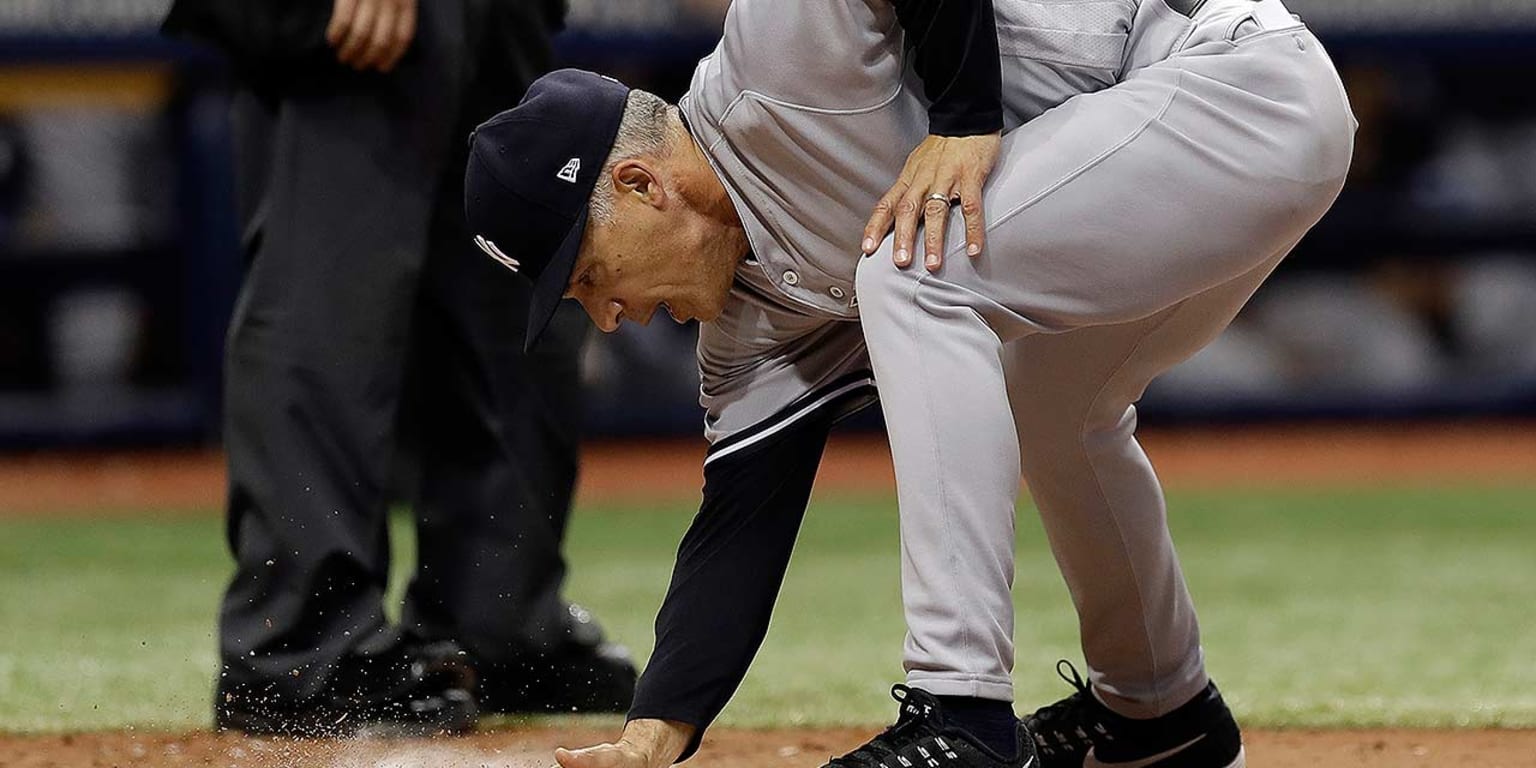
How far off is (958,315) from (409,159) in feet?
4.52

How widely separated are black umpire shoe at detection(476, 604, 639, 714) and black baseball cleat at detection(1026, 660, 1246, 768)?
83 centimetres

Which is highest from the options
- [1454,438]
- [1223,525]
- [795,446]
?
[795,446]

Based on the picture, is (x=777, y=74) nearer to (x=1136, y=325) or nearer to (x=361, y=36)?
(x=1136, y=325)

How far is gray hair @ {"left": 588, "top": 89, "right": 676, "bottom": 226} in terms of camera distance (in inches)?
89.7

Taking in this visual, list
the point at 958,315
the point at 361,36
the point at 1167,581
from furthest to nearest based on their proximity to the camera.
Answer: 1. the point at 361,36
2. the point at 1167,581
3. the point at 958,315

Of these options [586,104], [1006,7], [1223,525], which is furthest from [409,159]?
[1223,525]

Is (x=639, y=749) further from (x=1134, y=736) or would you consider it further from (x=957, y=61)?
(x=957, y=61)

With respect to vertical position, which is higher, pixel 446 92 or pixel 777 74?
pixel 777 74

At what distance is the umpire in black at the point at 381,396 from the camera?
3.12m

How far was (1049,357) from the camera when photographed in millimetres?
2492

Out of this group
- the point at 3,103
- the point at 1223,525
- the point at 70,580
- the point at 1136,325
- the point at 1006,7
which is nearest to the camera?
the point at 1006,7

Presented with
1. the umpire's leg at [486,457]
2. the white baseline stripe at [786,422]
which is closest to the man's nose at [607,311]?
the white baseline stripe at [786,422]

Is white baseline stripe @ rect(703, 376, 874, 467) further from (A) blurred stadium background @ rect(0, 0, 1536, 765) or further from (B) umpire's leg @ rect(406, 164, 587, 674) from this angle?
(A) blurred stadium background @ rect(0, 0, 1536, 765)

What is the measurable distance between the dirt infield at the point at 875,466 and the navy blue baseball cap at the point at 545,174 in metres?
4.89
